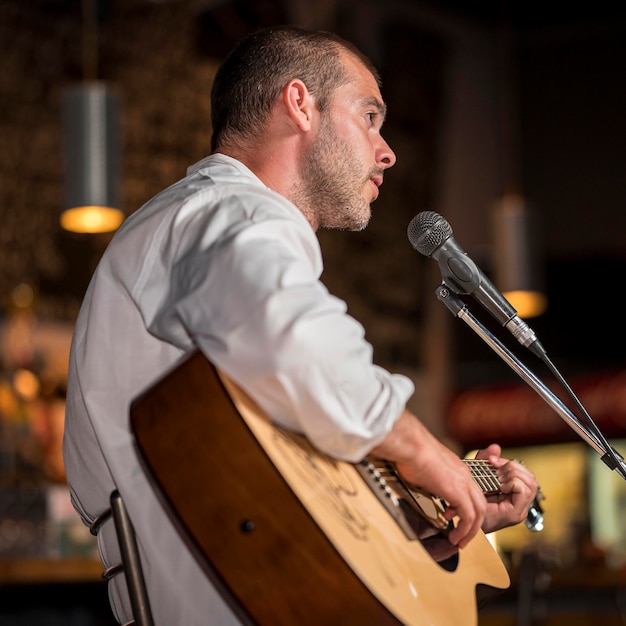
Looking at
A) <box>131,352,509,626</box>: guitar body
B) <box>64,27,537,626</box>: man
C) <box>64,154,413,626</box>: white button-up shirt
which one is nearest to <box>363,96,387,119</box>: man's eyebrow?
<box>64,27,537,626</box>: man

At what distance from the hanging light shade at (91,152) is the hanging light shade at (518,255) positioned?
2077 millimetres

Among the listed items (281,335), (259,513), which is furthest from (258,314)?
(259,513)

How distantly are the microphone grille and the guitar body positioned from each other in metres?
0.49

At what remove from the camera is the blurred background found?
438 cm

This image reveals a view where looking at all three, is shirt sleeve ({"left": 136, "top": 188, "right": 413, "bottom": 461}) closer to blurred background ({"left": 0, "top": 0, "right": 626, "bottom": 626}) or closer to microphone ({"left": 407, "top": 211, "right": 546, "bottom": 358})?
microphone ({"left": 407, "top": 211, "right": 546, "bottom": 358})

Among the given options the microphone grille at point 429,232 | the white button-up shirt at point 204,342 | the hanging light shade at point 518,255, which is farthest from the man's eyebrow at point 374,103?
the hanging light shade at point 518,255

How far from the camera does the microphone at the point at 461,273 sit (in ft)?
4.80

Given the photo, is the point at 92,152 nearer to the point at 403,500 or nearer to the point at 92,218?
the point at 92,218

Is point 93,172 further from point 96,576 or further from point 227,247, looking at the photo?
point 227,247

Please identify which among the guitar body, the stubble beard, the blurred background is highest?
the stubble beard

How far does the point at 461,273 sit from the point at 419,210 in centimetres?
488

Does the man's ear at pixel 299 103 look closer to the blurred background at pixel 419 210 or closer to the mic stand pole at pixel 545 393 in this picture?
the mic stand pole at pixel 545 393

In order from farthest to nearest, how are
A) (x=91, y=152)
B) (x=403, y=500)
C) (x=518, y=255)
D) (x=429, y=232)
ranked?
(x=518, y=255)
(x=91, y=152)
(x=429, y=232)
(x=403, y=500)

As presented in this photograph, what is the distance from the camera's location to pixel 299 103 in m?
1.44
